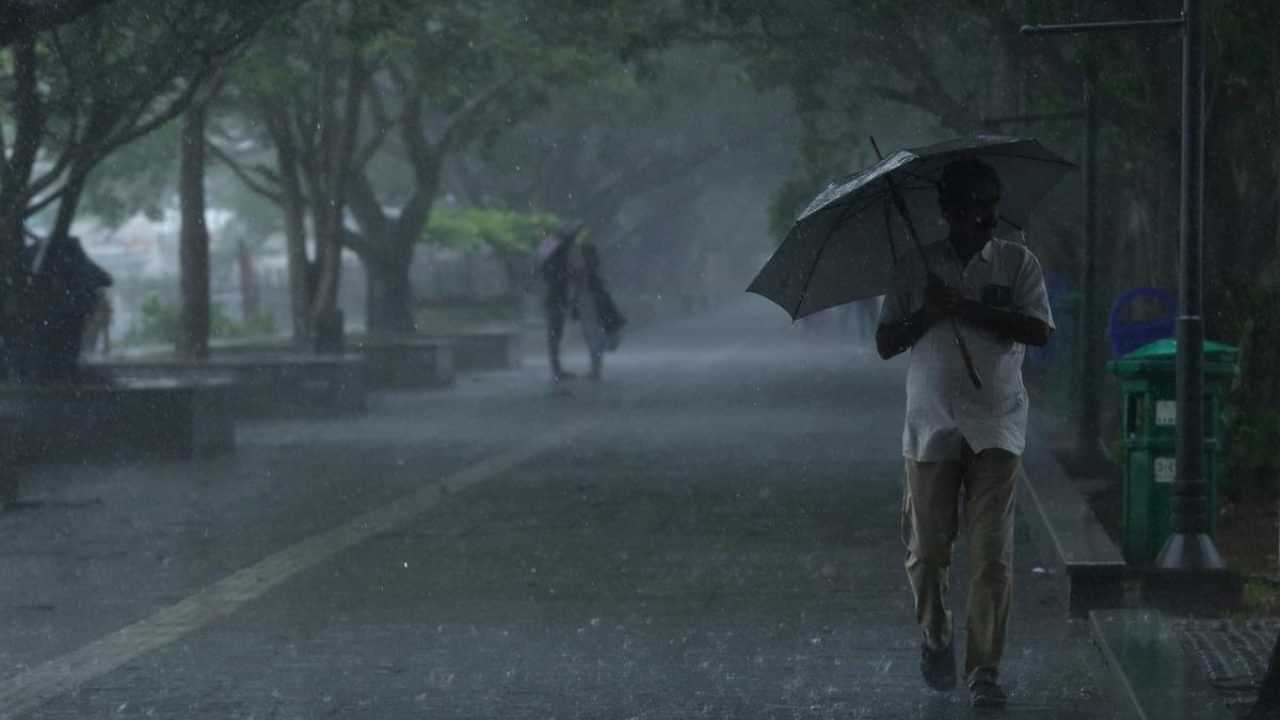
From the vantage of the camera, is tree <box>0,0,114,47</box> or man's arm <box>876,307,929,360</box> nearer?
man's arm <box>876,307,929,360</box>

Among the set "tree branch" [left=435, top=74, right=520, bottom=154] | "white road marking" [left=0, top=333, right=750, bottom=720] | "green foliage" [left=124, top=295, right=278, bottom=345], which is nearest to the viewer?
"white road marking" [left=0, top=333, right=750, bottom=720]

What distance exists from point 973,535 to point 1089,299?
826 centimetres

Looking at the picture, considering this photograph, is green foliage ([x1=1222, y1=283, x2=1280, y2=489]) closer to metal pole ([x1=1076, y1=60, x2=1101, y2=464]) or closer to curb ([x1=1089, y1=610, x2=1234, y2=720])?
metal pole ([x1=1076, y1=60, x2=1101, y2=464])

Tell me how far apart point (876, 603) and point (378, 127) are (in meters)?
22.7

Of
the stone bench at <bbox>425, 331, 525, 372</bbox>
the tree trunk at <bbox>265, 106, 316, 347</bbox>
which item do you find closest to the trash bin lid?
the tree trunk at <bbox>265, 106, 316, 347</bbox>

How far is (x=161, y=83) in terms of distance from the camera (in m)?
19.5

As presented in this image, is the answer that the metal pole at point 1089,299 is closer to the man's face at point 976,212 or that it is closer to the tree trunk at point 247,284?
the man's face at point 976,212

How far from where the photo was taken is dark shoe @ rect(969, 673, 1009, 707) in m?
7.29

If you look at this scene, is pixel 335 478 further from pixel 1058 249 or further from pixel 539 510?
Result: pixel 1058 249

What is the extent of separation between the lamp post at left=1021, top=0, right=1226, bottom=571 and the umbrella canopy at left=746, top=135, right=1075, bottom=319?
210cm

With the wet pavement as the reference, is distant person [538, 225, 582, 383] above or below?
above

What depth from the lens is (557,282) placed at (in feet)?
90.3

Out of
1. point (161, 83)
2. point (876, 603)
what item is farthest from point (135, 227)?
point (876, 603)

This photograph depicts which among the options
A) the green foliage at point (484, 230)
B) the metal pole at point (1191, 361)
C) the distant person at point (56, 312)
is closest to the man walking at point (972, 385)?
the metal pole at point (1191, 361)
